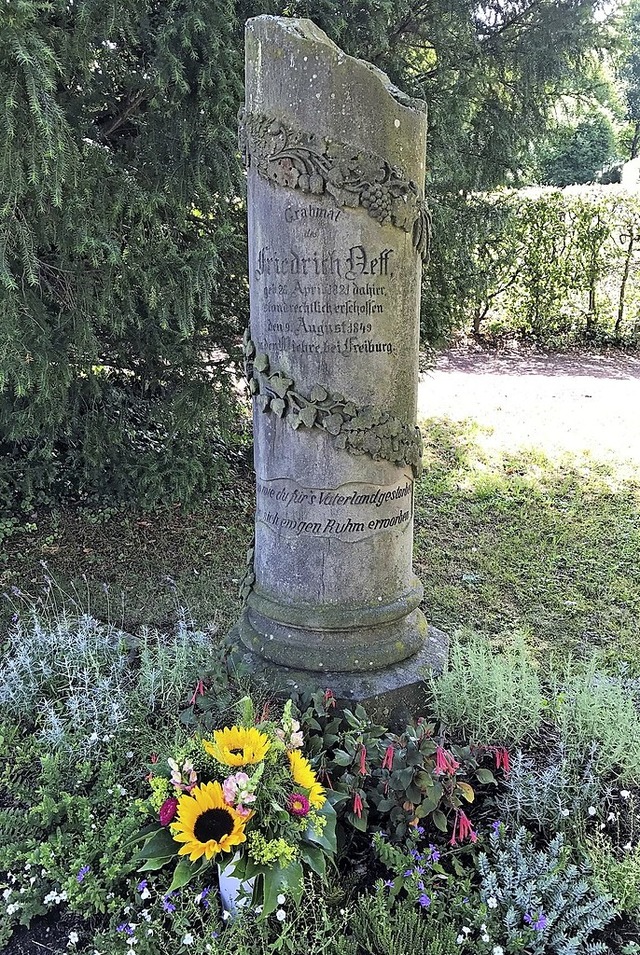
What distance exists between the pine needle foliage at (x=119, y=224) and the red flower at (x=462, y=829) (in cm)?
296

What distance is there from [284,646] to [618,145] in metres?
33.5

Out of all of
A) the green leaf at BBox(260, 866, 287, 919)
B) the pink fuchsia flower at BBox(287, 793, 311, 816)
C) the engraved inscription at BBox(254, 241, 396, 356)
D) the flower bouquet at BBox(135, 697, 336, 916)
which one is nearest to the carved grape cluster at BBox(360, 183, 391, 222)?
the engraved inscription at BBox(254, 241, 396, 356)

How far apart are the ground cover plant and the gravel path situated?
431cm

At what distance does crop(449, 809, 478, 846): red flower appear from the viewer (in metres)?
2.35

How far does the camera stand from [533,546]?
212 inches

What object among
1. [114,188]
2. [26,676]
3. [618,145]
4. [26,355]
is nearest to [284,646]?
[26,676]

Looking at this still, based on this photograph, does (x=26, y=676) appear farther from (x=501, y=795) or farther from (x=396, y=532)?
(x=501, y=795)

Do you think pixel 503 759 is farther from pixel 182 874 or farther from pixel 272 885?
pixel 182 874

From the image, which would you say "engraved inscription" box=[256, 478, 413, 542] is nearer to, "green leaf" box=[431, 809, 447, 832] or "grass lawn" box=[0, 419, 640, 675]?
"green leaf" box=[431, 809, 447, 832]

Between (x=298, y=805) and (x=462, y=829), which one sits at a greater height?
(x=298, y=805)

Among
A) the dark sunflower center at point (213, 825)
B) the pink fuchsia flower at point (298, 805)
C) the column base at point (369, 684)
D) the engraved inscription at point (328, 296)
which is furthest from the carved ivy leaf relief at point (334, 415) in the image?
the dark sunflower center at point (213, 825)

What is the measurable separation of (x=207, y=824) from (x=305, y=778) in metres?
0.33

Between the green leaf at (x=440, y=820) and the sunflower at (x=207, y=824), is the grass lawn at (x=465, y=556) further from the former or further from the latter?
the sunflower at (x=207, y=824)

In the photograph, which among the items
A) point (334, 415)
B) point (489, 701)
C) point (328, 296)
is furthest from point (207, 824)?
point (328, 296)
